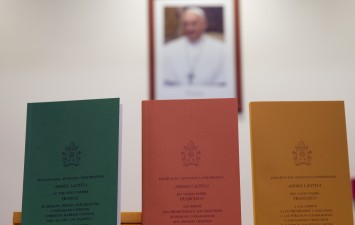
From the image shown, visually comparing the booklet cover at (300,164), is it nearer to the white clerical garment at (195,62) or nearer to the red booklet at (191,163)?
the red booklet at (191,163)

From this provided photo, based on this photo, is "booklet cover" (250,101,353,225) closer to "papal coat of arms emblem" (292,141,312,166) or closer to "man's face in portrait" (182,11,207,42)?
"papal coat of arms emblem" (292,141,312,166)

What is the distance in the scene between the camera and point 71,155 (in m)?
0.86

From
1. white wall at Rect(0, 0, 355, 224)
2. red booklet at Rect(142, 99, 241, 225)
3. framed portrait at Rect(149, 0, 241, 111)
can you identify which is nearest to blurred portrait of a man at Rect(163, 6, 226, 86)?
framed portrait at Rect(149, 0, 241, 111)

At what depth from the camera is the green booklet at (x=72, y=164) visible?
0.83m

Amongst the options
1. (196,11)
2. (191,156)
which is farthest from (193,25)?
(191,156)

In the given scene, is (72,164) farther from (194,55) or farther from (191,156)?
(194,55)

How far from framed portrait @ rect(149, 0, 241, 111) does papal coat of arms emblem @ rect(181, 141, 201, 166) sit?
1160 millimetres

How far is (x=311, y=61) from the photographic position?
80.8 inches

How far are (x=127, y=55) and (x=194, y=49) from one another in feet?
1.18

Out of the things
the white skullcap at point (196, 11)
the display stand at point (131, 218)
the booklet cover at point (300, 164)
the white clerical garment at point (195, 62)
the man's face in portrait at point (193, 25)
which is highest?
the white skullcap at point (196, 11)

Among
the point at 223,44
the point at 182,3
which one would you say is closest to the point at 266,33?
the point at 223,44

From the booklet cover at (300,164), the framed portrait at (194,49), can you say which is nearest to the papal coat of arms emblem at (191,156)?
the booklet cover at (300,164)

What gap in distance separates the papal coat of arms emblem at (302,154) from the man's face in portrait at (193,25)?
51.4 inches

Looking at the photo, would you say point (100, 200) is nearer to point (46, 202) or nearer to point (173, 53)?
point (46, 202)
